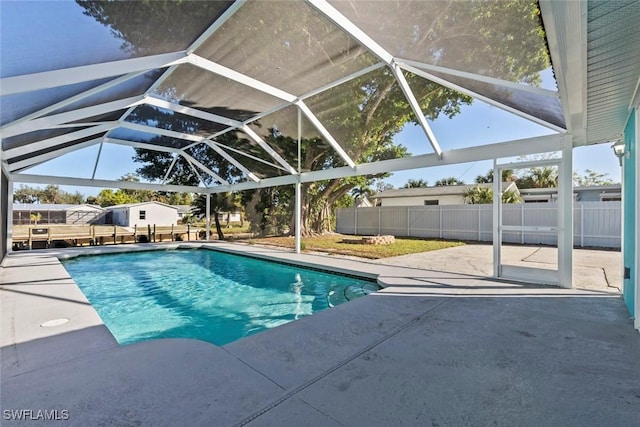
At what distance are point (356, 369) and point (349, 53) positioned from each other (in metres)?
4.98

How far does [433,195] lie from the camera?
20.1m

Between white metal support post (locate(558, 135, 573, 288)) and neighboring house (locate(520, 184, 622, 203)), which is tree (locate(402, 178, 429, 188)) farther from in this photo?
white metal support post (locate(558, 135, 573, 288))

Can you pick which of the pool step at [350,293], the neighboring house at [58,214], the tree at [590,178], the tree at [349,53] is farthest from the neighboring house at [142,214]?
the tree at [590,178]

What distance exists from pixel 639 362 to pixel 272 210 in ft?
53.5

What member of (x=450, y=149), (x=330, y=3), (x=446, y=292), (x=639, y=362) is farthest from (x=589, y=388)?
(x=450, y=149)

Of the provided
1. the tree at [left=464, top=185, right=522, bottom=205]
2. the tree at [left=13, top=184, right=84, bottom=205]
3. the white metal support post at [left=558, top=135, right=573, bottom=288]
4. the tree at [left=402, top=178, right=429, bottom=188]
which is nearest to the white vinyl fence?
the tree at [left=464, top=185, right=522, bottom=205]

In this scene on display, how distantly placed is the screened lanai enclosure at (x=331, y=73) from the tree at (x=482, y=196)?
10.4 meters

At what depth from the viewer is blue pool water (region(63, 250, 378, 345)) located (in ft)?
16.2

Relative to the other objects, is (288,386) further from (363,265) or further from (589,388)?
(363,265)

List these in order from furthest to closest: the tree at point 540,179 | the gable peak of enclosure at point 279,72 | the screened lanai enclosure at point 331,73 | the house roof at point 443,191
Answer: the tree at point 540,179, the house roof at point 443,191, the gable peak of enclosure at point 279,72, the screened lanai enclosure at point 331,73

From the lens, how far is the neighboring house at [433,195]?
1895cm

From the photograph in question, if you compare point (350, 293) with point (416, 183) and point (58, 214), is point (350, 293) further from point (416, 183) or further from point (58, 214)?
point (416, 183)

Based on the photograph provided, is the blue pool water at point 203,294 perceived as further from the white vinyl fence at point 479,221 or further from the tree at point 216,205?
the white vinyl fence at point 479,221

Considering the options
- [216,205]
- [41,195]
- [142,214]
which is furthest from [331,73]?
[41,195]
